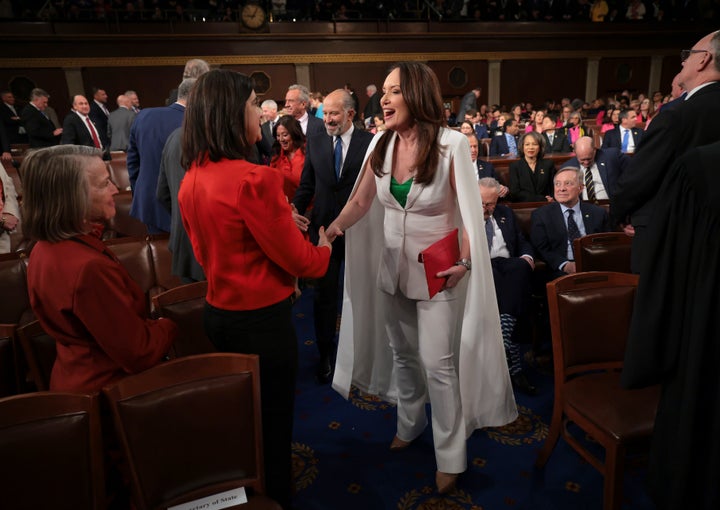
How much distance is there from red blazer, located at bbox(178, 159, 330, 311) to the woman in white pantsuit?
1.68 ft

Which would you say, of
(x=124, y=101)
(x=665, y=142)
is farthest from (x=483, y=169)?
(x=124, y=101)

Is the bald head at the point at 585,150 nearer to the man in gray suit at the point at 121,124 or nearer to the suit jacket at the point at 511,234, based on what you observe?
the suit jacket at the point at 511,234

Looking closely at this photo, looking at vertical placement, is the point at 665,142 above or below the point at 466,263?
above

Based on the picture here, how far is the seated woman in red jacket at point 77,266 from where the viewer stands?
4.48 ft

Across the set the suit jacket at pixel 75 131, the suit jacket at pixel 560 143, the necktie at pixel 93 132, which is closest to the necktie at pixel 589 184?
the suit jacket at pixel 560 143

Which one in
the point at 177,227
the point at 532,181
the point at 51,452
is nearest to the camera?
the point at 51,452

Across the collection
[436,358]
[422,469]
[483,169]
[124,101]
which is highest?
[124,101]

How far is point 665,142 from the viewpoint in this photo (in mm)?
2232

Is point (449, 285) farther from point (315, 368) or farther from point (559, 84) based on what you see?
point (559, 84)

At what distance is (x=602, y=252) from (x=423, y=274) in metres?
1.32

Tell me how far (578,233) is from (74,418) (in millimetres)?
2932

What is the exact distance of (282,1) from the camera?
13.8 meters

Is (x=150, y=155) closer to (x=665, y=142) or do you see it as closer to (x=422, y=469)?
(x=422, y=469)

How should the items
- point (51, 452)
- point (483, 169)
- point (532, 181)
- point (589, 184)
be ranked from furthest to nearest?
1. point (483, 169)
2. point (532, 181)
3. point (589, 184)
4. point (51, 452)
